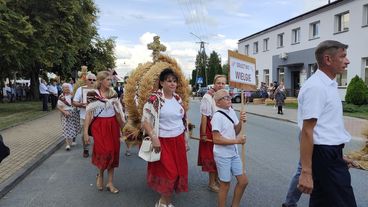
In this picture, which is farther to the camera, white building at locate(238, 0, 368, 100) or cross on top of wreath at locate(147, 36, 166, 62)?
white building at locate(238, 0, 368, 100)

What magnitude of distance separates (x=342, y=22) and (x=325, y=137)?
2914 cm

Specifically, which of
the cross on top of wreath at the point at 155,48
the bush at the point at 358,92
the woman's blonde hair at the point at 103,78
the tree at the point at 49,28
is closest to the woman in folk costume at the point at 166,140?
the woman's blonde hair at the point at 103,78

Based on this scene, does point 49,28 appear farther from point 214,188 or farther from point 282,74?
point 282,74

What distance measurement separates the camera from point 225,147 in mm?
5074

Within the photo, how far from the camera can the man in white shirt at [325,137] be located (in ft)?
11.0

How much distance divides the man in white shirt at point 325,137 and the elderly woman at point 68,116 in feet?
29.4

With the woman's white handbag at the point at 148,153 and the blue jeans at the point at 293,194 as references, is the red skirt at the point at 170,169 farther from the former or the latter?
the blue jeans at the point at 293,194

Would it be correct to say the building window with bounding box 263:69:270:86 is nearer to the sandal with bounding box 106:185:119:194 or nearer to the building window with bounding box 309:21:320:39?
the building window with bounding box 309:21:320:39

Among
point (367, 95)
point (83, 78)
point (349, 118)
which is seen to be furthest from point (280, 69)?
point (83, 78)

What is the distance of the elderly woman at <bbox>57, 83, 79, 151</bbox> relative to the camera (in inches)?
452

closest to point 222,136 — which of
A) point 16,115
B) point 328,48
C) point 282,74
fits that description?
point 328,48

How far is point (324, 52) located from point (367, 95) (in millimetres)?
22739

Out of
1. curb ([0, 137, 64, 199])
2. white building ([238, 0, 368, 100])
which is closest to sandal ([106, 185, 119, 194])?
curb ([0, 137, 64, 199])

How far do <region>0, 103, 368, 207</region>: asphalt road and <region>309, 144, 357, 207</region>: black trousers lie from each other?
96.3 inches
